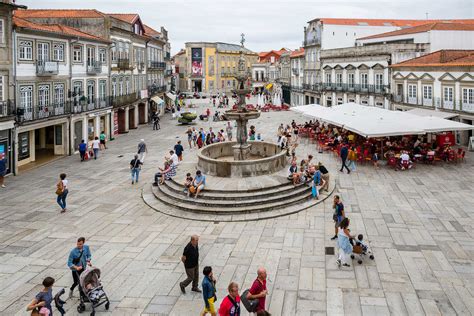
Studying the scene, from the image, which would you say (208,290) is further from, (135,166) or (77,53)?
(77,53)

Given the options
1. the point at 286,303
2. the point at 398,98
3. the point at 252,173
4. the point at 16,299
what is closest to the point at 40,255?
the point at 16,299

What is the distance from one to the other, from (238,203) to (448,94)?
20.6 metres

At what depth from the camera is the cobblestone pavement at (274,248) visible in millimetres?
8562

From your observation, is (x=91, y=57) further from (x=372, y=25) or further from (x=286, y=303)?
(x=372, y=25)

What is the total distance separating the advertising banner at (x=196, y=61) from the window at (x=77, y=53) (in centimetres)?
6235

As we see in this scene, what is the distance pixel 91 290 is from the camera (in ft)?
26.4

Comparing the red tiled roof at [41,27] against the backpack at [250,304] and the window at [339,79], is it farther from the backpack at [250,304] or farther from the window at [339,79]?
the window at [339,79]

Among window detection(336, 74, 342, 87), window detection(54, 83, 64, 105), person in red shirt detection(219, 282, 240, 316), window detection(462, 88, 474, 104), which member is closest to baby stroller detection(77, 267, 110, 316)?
person in red shirt detection(219, 282, 240, 316)

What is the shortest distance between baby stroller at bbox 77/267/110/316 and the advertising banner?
8330 cm

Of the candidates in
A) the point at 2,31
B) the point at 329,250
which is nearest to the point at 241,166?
the point at 329,250

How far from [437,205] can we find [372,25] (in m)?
40.8

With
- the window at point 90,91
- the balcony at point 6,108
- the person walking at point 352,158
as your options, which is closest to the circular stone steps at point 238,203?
the person walking at point 352,158

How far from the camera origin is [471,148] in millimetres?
24375

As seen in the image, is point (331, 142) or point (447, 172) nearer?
point (447, 172)
